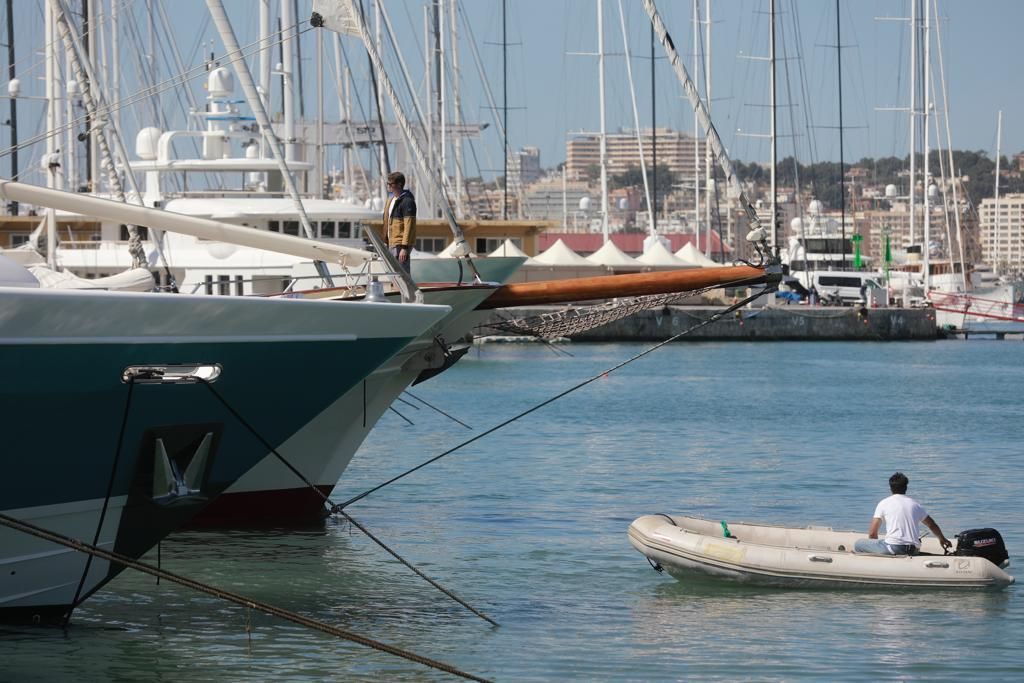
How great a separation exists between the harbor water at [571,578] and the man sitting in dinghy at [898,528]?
1.60ft

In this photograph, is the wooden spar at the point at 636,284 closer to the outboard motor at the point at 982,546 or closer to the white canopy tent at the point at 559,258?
the outboard motor at the point at 982,546

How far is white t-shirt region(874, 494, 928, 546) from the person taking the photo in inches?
640

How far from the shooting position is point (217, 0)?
2091 centimetres

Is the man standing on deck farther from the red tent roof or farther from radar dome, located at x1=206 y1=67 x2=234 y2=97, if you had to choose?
the red tent roof

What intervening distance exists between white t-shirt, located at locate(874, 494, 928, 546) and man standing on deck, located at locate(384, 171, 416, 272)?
530cm

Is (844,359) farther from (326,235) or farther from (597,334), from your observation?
(326,235)

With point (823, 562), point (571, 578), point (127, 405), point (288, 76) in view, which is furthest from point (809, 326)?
point (127, 405)

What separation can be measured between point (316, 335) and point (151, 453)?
175 cm

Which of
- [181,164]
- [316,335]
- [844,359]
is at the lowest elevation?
[844,359]

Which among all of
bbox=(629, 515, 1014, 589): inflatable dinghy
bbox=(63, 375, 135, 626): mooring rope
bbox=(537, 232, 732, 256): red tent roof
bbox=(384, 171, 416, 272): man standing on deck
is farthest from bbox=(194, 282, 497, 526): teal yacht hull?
bbox=(537, 232, 732, 256): red tent roof

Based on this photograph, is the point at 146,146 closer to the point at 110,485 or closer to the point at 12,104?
the point at 12,104

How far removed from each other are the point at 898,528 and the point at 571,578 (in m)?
3.37

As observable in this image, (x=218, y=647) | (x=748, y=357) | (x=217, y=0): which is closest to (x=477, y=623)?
(x=218, y=647)

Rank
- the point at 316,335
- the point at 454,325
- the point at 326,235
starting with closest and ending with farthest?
the point at 316,335, the point at 454,325, the point at 326,235
